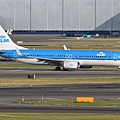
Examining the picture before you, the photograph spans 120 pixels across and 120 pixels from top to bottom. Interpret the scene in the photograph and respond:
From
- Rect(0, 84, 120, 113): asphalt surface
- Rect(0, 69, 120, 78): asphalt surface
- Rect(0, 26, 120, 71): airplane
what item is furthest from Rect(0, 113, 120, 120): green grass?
Rect(0, 26, 120, 71): airplane

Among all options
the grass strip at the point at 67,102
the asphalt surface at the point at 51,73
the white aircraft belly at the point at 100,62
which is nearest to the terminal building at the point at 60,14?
the white aircraft belly at the point at 100,62

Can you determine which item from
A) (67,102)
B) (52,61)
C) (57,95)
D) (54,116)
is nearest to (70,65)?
(52,61)

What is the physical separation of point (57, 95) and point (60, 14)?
131 meters

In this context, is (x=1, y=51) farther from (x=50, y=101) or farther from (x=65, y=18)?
(x=65, y=18)

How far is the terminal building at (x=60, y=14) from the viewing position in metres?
181

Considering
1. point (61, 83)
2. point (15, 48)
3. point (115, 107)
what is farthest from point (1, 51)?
point (115, 107)

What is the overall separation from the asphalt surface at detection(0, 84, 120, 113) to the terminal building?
4753 inches

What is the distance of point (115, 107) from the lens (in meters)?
43.5

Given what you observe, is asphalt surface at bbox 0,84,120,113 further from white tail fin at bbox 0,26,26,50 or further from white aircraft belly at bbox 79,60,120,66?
white tail fin at bbox 0,26,26,50

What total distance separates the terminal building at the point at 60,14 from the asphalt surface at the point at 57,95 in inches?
4753

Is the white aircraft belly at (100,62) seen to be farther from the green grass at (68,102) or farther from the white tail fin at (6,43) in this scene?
the green grass at (68,102)

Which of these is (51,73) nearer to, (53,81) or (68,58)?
(68,58)

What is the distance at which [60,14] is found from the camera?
7165 inches

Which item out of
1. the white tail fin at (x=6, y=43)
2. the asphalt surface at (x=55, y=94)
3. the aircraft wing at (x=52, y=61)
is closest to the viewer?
the asphalt surface at (x=55, y=94)
